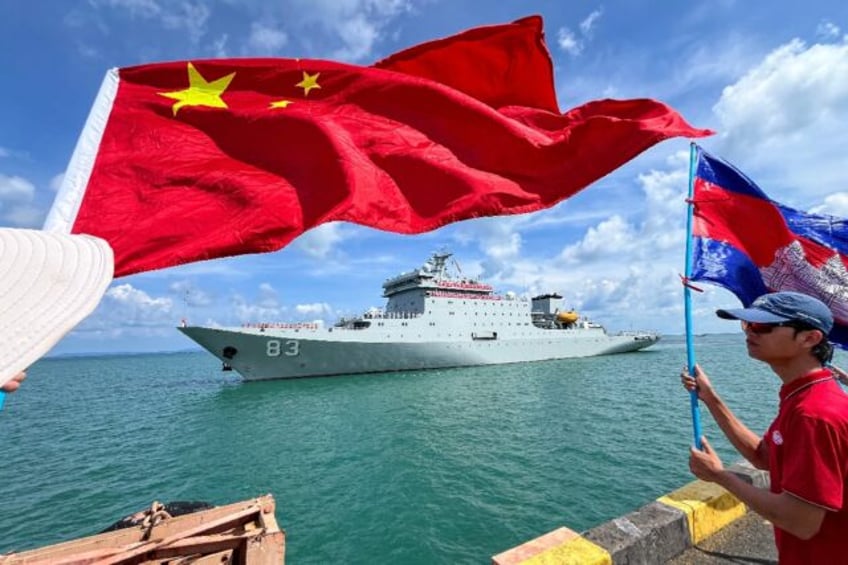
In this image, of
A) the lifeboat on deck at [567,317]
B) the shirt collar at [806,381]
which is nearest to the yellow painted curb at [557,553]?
the shirt collar at [806,381]

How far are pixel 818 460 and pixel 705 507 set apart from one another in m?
2.49

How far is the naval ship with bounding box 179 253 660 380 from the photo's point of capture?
26.0m

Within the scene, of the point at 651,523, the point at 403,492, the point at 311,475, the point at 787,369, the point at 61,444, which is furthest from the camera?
the point at 61,444

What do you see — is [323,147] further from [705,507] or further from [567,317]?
[567,317]

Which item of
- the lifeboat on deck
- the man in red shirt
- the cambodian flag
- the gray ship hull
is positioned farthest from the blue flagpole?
the lifeboat on deck

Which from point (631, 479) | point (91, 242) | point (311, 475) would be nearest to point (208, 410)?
point (311, 475)

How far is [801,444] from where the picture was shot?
1331 mm

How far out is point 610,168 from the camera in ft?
10.0

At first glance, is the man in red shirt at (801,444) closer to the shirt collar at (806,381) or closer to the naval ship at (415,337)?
the shirt collar at (806,381)

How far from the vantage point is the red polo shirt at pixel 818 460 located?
128 cm

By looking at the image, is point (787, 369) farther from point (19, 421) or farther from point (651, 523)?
point (19, 421)

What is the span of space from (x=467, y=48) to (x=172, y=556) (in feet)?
14.4

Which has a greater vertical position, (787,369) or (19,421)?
(787,369)

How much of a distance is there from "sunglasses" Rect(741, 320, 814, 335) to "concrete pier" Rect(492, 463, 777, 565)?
1761 mm
